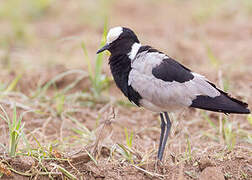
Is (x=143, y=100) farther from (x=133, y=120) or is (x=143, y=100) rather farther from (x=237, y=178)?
(x=133, y=120)

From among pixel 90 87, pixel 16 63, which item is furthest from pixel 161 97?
pixel 16 63

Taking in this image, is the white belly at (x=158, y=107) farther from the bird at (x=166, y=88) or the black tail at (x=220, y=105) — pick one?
the black tail at (x=220, y=105)

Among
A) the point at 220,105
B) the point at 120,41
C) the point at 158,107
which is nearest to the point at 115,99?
the point at 120,41

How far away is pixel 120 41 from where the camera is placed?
11.3 ft

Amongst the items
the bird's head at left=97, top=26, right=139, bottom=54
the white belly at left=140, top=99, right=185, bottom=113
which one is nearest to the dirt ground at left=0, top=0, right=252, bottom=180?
the white belly at left=140, top=99, right=185, bottom=113

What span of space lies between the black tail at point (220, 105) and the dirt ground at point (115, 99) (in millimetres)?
149

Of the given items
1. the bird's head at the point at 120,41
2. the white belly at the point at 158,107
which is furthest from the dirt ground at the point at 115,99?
the bird's head at the point at 120,41

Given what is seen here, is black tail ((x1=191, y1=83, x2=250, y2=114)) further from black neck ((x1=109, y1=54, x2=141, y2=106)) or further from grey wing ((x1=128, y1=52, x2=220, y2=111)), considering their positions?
black neck ((x1=109, y1=54, x2=141, y2=106))

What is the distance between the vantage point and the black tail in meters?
3.13

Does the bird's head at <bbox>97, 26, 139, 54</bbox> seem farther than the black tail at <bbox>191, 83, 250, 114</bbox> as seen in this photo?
Yes

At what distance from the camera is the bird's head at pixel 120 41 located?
135 inches

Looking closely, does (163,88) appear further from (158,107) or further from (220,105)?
(220,105)

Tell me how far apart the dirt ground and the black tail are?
0.15 m

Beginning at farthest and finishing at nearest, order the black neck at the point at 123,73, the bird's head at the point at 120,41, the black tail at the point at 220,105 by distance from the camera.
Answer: the bird's head at the point at 120,41 < the black neck at the point at 123,73 < the black tail at the point at 220,105
